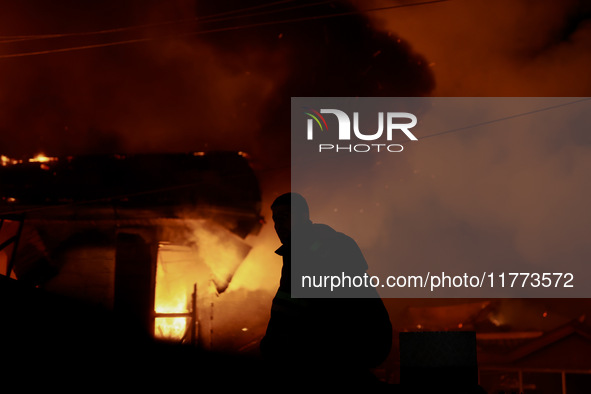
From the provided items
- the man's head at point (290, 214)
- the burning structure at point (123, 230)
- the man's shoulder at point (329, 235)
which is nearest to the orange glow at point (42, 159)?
the burning structure at point (123, 230)

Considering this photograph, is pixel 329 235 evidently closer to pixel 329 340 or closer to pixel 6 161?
pixel 329 340

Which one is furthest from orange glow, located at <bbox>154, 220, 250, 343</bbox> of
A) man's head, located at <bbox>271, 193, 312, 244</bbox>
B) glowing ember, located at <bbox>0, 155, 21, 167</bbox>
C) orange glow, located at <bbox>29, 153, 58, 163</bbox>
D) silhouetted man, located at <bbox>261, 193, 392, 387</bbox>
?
silhouetted man, located at <bbox>261, 193, 392, 387</bbox>

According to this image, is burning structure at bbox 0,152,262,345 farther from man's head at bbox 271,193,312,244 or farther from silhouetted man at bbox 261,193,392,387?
silhouetted man at bbox 261,193,392,387

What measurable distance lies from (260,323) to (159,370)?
14.8m

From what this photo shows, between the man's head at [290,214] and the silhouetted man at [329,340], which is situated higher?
the man's head at [290,214]

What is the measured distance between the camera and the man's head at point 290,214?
2.72 metres

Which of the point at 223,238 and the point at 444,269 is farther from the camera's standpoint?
the point at 444,269

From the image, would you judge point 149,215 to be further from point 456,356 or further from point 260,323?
point 456,356

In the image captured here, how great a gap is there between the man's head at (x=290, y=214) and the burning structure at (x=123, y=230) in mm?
10743

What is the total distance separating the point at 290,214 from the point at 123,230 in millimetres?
12036

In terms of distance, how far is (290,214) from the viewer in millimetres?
2732

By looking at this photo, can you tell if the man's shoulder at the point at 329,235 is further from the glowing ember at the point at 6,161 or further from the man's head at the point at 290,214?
the glowing ember at the point at 6,161

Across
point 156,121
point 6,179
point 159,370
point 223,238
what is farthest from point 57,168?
A: point 159,370

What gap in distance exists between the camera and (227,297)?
16531 mm
